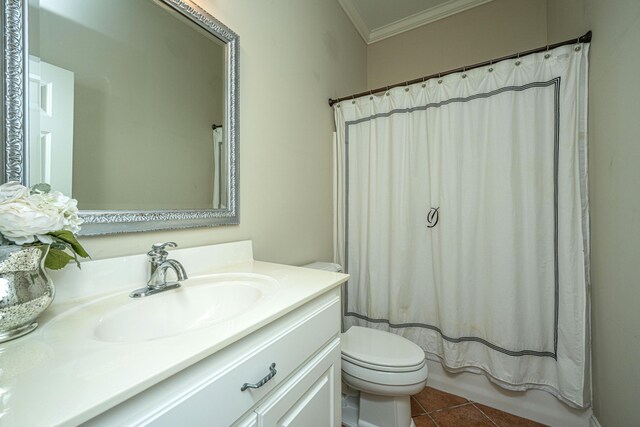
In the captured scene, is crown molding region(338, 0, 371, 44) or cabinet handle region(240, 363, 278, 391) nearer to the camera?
cabinet handle region(240, 363, 278, 391)

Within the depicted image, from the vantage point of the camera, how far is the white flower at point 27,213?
490 mm

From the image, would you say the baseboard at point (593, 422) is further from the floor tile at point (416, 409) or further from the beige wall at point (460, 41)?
the beige wall at point (460, 41)

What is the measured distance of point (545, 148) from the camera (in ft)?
4.28

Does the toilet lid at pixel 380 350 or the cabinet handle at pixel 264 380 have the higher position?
the cabinet handle at pixel 264 380

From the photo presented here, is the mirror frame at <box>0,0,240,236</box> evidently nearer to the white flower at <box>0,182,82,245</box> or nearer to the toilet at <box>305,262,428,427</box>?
the white flower at <box>0,182,82,245</box>

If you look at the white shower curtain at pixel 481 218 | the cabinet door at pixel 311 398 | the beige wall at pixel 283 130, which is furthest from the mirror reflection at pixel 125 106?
the white shower curtain at pixel 481 218

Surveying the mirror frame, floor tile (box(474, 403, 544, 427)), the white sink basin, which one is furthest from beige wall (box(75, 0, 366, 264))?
floor tile (box(474, 403, 544, 427))

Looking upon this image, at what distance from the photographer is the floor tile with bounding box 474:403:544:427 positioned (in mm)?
1352

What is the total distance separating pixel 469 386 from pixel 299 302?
4.72 feet

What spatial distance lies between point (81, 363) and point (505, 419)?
187cm

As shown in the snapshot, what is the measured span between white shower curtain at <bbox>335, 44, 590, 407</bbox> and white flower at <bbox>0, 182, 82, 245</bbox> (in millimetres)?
1515

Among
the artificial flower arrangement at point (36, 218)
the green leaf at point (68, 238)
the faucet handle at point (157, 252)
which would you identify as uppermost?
the artificial flower arrangement at point (36, 218)

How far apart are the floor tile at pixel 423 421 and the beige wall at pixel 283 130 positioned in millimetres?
1024

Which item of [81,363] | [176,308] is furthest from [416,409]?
[81,363]
